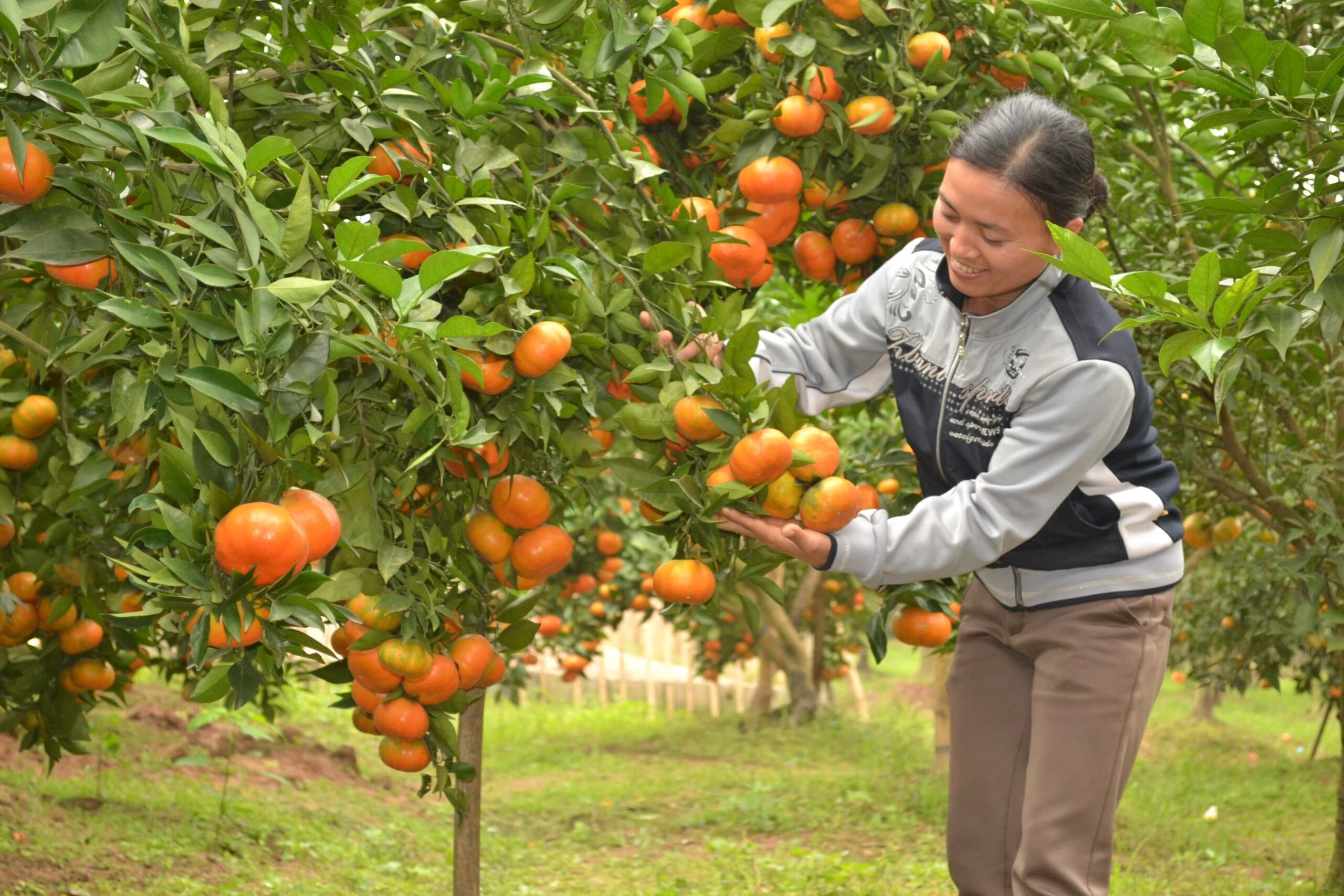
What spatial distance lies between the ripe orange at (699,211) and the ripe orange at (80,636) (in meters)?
1.52

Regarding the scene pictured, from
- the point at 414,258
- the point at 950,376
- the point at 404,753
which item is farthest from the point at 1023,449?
the point at 404,753

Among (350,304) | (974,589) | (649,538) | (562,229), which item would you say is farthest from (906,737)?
(350,304)

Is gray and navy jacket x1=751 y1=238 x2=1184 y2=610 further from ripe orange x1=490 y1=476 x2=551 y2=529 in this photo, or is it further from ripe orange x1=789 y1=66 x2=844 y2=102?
ripe orange x1=490 y1=476 x2=551 y2=529

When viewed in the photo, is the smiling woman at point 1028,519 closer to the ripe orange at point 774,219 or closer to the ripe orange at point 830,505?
the ripe orange at point 830,505

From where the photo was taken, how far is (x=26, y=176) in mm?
1358

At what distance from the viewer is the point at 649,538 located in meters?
6.34

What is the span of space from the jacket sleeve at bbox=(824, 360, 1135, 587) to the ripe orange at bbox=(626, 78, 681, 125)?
2.70 ft

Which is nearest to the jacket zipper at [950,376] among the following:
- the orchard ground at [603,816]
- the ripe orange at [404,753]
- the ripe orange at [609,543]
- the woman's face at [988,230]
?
the woman's face at [988,230]

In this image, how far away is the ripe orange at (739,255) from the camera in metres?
2.13

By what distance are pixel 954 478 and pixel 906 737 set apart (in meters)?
5.46

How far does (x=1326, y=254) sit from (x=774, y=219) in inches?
39.0

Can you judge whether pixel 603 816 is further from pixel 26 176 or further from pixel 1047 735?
pixel 26 176

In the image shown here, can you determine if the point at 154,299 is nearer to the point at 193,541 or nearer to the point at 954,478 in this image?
the point at 193,541

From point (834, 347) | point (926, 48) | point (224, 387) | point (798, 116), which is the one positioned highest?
point (926, 48)
